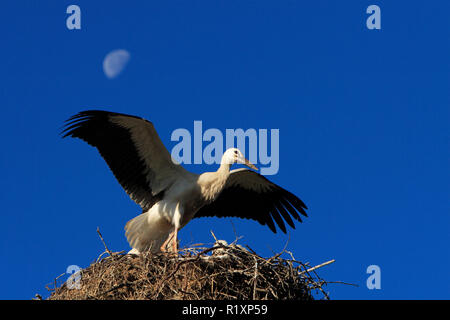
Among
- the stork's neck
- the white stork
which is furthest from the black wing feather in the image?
the stork's neck

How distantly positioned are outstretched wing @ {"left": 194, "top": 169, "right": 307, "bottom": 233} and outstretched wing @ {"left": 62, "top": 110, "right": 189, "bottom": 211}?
0.90 m

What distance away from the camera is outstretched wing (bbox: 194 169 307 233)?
7.85 meters

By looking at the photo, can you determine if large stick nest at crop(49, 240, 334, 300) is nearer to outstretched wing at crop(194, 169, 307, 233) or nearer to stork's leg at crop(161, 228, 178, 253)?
→ stork's leg at crop(161, 228, 178, 253)

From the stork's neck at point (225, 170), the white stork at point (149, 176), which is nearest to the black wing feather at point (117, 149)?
the white stork at point (149, 176)

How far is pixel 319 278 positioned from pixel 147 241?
7.03ft

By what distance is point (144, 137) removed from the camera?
273 inches

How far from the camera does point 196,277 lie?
535 cm

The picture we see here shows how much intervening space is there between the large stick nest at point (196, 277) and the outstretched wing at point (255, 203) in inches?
81.5
